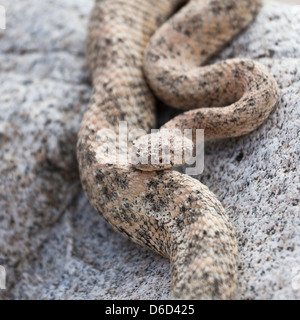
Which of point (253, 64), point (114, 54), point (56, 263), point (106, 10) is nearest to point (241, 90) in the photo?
point (253, 64)

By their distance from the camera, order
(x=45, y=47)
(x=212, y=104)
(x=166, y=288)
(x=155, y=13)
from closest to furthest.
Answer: (x=166, y=288) < (x=212, y=104) < (x=155, y=13) < (x=45, y=47)

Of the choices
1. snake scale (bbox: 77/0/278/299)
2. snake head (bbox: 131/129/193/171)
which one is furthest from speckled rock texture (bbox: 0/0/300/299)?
snake head (bbox: 131/129/193/171)

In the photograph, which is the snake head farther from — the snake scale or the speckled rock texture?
the speckled rock texture

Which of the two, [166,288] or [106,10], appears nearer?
[166,288]

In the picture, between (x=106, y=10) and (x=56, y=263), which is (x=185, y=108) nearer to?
(x=106, y=10)

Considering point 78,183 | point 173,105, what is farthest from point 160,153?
point 78,183
